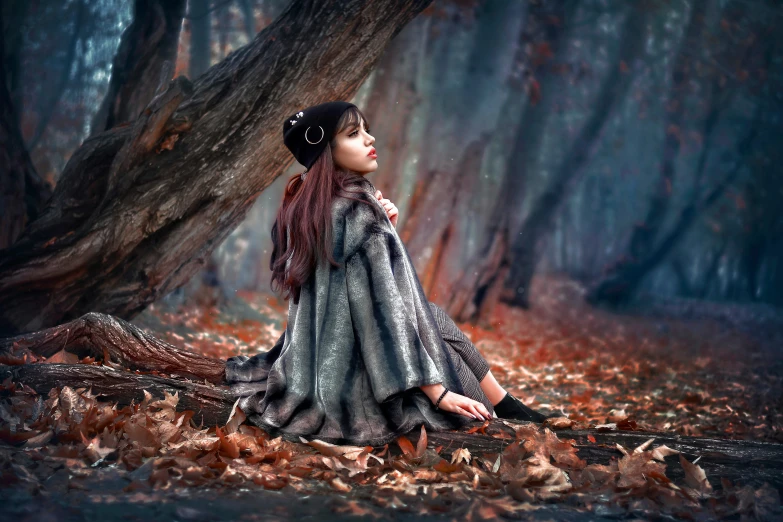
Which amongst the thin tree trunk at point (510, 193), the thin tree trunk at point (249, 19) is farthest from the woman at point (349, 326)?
the thin tree trunk at point (510, 193)

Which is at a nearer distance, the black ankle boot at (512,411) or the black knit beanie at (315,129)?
the black knit beanie at (315,129)

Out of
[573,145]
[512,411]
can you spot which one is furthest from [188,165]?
[573,145]

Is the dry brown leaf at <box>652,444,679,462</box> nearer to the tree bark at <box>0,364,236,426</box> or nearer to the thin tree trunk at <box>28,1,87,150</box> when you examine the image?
the tree bark at <box>0,364,236,426</box>

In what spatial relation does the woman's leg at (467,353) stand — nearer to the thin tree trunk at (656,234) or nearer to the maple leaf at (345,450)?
the maple leaf at (345,450)

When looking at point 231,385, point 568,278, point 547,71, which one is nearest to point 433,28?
point 547,71

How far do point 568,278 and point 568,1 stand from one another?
5857mm

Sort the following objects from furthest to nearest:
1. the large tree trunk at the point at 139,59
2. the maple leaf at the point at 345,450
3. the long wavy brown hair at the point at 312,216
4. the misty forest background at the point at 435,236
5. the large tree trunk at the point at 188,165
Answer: the large tree trunk at the point at 139,59 < the large tree trunk at the point at 188,165 < the long wavy brown hair at the point at 312,216 < the maple leaf at the point at 345,450 < the misty forest background at the point at 435,236

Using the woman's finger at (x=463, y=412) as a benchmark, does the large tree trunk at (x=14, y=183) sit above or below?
above

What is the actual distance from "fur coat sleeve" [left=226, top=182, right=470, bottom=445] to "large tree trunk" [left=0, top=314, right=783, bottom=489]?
17 cm

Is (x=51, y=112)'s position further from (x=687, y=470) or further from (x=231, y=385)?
(x=687, y=470)

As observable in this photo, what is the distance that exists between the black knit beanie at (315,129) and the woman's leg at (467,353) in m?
0.93

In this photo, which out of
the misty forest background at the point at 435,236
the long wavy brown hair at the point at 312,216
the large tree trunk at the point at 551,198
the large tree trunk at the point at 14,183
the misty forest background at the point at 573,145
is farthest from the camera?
the large tree trunk at the point at 551,198

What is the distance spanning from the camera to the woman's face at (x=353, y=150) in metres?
3.26

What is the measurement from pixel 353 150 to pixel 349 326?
848mm
